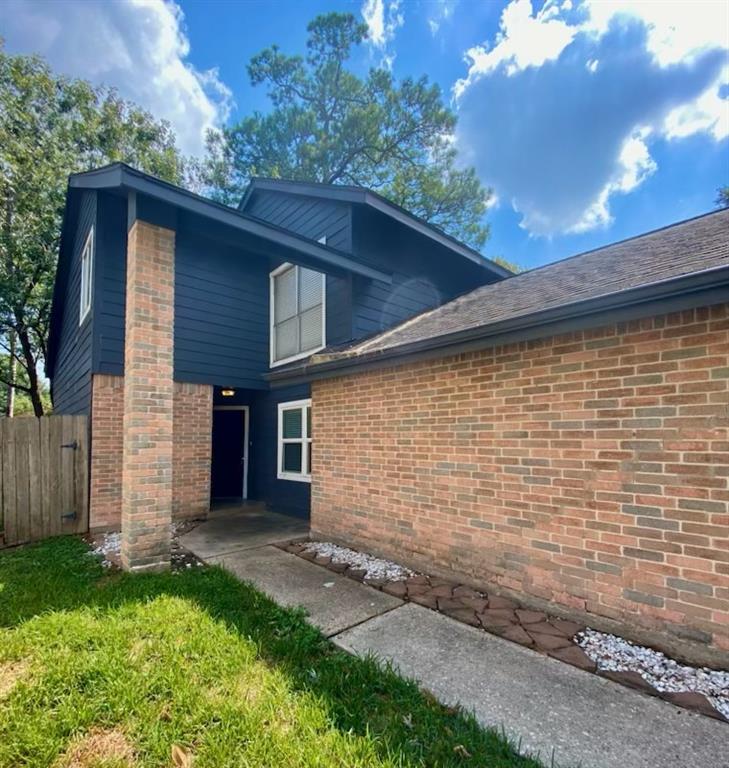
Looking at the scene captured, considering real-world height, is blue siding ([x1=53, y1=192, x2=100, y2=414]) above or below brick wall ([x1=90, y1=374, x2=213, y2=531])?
above

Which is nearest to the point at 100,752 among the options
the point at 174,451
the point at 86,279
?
the point at 174,451

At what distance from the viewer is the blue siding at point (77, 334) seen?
7.05 m

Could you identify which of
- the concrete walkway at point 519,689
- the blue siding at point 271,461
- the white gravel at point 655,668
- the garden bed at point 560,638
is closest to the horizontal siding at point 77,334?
the blue siding at point 271,461

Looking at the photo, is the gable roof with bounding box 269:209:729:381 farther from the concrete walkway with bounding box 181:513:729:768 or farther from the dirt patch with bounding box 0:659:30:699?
the dirt patch with bounding box 0:659:30:699

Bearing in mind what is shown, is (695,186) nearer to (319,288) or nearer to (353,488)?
(319,288)

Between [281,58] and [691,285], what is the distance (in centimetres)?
2072

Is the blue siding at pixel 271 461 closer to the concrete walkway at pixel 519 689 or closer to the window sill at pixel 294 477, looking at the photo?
the window sill at pixel 294 477

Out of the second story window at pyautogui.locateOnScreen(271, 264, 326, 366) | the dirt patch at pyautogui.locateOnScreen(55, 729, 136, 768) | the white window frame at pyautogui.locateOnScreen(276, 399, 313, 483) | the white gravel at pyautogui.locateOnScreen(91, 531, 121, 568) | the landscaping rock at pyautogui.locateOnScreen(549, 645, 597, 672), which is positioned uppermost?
the second story window at pyautogui.locateOnScreen(271, 264, 326, 366)

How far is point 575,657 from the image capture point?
2756 mm

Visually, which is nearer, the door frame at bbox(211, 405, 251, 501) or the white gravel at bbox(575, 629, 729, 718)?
the white gravel at bbox(575, 629, 729, 718)

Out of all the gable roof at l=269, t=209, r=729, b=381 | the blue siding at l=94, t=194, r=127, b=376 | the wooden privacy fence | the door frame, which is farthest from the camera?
the door frame

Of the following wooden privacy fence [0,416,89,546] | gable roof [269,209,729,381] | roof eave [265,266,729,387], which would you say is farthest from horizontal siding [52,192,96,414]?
roof eave [265,266,729,387]

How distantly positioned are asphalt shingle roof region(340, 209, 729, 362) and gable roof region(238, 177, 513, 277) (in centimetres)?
162

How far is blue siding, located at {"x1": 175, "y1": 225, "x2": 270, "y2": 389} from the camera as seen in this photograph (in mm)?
7742
